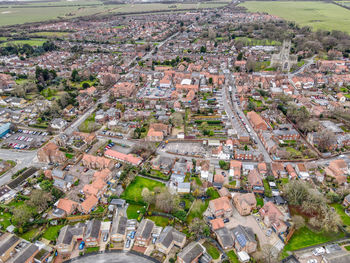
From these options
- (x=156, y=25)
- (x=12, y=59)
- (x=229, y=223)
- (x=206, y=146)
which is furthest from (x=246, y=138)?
(x=156, y=25)

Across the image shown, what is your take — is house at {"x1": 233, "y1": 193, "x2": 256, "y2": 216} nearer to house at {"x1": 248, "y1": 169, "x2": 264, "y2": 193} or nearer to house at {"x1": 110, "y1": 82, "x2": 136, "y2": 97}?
house at {"x1": 248, "y1": 169, "x2": 264, "y2": 193}

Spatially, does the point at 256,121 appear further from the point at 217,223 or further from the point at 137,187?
the point at 137,187

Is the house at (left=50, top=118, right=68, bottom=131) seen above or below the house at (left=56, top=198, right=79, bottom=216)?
above

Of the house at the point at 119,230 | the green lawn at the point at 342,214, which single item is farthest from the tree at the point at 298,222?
the house at the point at 119,230

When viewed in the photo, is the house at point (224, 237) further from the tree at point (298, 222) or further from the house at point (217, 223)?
the tree at point (298, 222)

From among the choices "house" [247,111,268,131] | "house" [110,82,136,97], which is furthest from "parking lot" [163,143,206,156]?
"house" [110,82,136,97]

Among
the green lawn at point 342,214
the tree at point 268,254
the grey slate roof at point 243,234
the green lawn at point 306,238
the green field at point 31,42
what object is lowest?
the green lawn at point 306,238

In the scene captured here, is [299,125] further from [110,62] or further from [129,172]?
[110,62]
